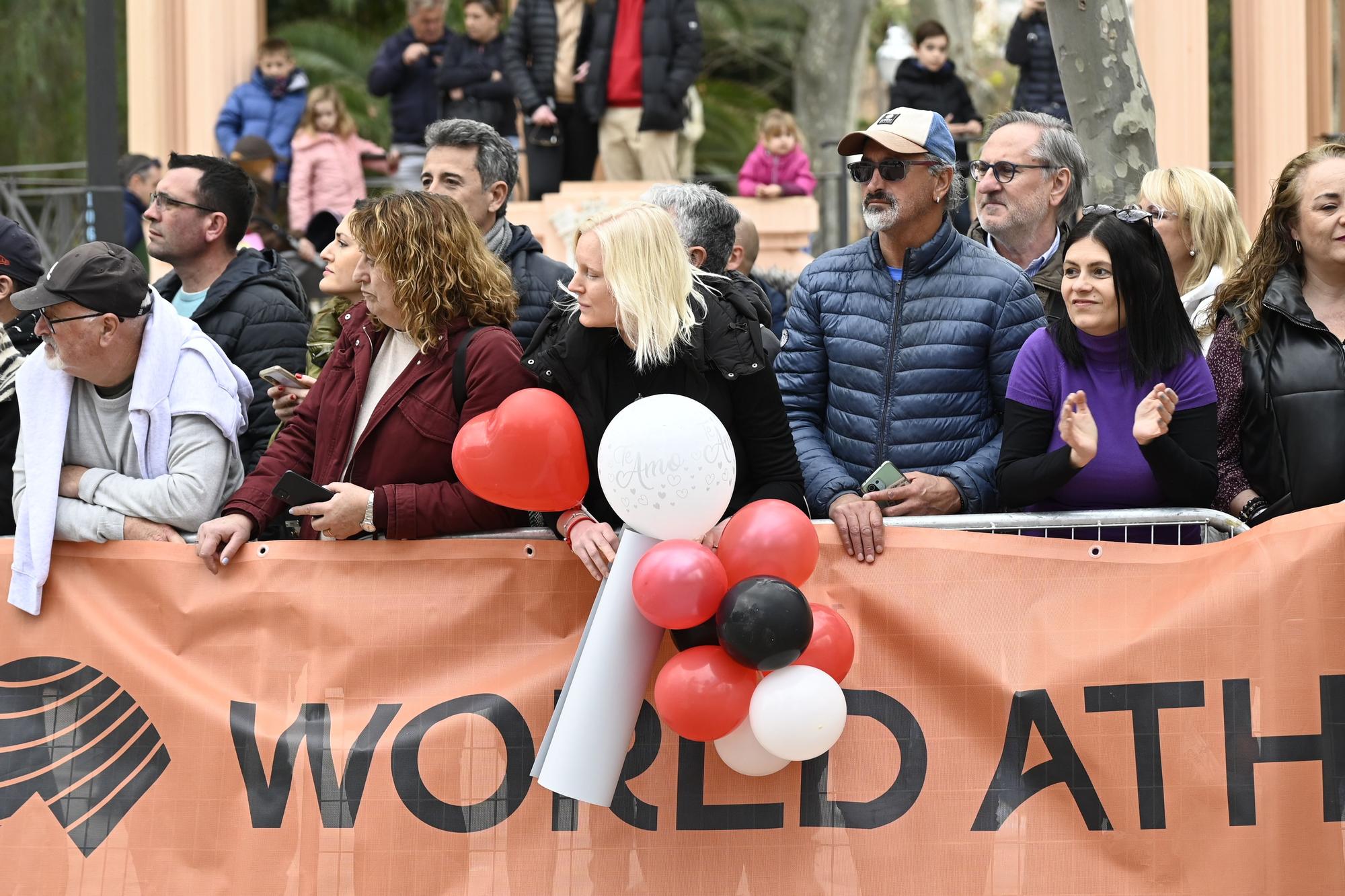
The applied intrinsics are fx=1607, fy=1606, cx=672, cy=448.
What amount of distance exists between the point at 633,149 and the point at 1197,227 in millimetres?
7538

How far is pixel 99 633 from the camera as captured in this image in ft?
15.5

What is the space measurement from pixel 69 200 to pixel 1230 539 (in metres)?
11.4

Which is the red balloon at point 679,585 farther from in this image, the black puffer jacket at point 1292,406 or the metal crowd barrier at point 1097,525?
the black puffer jacket at point 1292,406

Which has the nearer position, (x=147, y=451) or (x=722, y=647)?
(x=722, y=647)

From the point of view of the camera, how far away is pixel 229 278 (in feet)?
19.3

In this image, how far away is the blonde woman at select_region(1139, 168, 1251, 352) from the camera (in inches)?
221

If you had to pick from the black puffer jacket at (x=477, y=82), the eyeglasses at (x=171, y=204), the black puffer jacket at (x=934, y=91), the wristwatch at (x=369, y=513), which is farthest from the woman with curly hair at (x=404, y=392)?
the black puffer jacket at (x=934, y=91)

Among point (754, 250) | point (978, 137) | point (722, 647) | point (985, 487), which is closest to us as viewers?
point (722, 647)

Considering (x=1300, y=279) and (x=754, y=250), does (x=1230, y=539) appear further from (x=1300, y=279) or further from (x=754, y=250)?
(x=754, y=250)

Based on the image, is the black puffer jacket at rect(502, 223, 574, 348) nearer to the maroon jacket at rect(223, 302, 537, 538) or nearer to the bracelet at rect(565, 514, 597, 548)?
the maroon jacket at rect(223, 302, 537, 538)

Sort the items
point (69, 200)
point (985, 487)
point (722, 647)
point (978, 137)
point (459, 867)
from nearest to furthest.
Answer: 1. point (722, 647)
2. point (459, 867)
3. point (985, 487)
4. point (978, 137)
5. point (69, 200)

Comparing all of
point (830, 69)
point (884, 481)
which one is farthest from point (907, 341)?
point (830, 69)

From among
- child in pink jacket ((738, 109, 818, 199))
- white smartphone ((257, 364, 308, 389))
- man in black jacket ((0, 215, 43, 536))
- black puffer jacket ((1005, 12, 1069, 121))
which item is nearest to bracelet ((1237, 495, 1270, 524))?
white smartphone ((257, 364, 308, 389))

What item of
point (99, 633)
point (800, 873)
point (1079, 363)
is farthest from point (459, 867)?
point (1079, 363)
